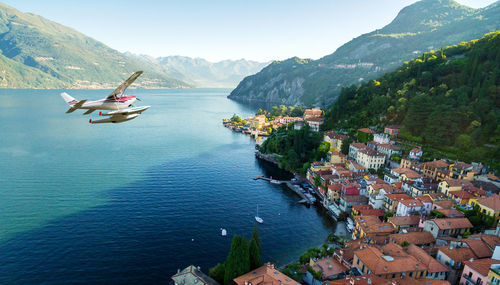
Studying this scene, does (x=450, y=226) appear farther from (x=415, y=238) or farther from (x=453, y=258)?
(x=453, y=258)

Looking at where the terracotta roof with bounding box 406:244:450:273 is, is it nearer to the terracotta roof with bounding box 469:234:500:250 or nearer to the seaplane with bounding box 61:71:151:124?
the terracotta roof with bounding box 469:234:500:250

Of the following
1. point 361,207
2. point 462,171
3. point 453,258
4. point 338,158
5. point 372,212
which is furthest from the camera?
point 338,158

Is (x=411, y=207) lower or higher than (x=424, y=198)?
lower

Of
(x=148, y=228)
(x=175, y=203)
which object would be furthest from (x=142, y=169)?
(x=148, y=228)

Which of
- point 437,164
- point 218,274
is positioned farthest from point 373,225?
point 218,274

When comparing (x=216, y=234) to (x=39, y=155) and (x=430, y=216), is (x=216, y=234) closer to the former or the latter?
(x=430, y=216)

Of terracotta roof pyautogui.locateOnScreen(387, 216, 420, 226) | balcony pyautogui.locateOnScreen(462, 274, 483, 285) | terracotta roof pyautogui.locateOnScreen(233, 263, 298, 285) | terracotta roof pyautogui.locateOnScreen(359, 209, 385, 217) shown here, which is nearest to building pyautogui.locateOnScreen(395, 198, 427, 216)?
terracotta roof pyautogui.locateOnScreen(387, 216, 420, 226)
